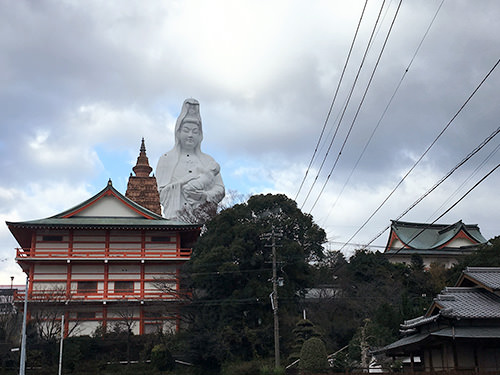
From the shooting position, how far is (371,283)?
39062 millimetres

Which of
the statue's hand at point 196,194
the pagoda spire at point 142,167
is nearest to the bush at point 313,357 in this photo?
the statue's hand at point 196,194

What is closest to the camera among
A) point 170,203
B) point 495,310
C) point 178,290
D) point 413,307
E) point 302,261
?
point 495,310

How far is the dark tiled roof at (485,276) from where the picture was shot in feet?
66.4

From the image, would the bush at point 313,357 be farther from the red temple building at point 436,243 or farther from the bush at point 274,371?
the red temple building at point 436,243

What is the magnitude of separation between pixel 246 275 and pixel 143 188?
39.6 metres

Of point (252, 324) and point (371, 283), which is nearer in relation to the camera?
point (252, 324)

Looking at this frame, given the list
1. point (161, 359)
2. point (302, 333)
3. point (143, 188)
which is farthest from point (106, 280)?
point (143, 188)

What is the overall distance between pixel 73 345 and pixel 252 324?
9.81 metres

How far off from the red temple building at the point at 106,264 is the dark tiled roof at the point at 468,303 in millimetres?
20050

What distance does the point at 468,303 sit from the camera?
19.8 meters

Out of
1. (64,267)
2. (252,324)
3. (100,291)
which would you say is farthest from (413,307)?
(64,267)

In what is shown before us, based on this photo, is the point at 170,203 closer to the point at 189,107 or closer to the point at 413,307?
the point at 189,107

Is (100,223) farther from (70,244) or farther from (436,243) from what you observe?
(436,243)

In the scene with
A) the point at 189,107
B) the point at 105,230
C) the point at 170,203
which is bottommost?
the point at 105,230
